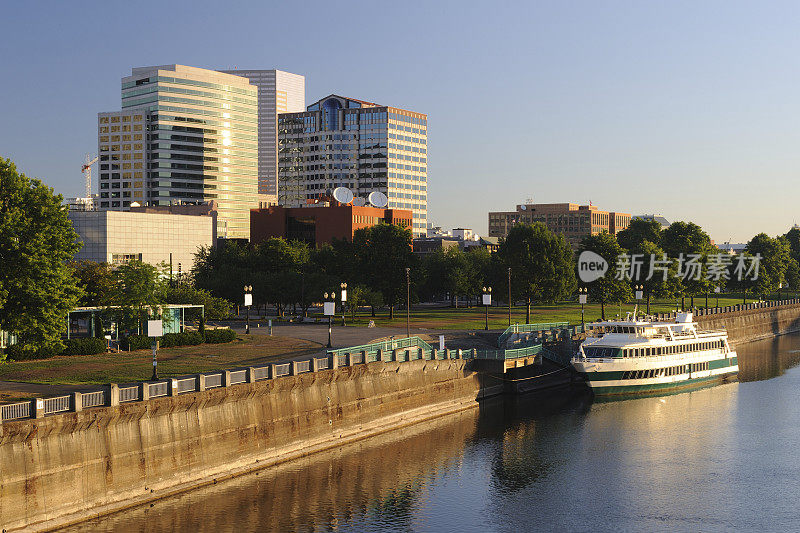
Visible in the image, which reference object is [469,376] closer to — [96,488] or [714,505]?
[714,505]

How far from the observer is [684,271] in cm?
16188

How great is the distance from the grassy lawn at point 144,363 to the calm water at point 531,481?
12452 mm

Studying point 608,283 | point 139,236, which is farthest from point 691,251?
point 139,236

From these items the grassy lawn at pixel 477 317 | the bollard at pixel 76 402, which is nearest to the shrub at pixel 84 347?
the bollard at pixel 76 402

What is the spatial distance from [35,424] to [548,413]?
153ft

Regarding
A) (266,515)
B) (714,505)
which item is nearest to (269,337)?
(266,515)

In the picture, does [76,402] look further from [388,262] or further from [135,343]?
[388,262]

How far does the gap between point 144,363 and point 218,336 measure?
1582 centimetres

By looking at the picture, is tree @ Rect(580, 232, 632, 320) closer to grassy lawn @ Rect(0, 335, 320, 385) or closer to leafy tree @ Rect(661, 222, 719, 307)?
leafy tree @ Rect(661, 222, 719, 307)

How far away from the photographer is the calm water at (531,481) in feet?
139

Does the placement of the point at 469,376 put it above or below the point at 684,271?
below

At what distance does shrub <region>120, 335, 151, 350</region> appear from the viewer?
69.5 metres

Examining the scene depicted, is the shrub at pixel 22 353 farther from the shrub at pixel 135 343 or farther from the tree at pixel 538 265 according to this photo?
the tree at pixel 538 265

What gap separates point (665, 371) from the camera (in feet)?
287
